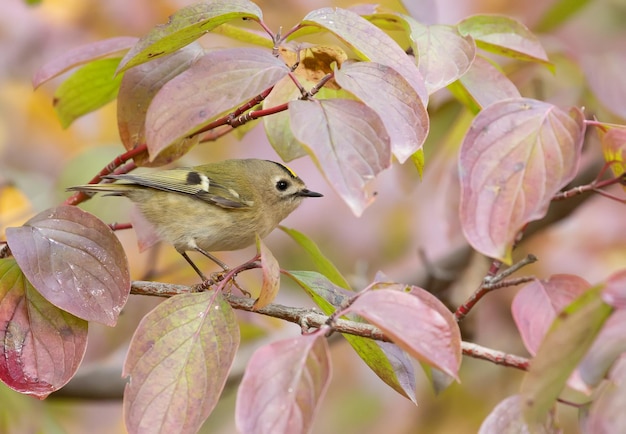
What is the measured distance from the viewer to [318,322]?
1.34 metres

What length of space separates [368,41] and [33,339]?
0.73 m

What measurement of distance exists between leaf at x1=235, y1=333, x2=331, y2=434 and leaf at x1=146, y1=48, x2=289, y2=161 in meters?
0.35

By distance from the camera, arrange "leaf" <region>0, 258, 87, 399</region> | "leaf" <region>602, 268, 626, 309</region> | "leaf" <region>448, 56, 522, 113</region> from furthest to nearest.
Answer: "leaf" <region>448, 56, 522, 113</region>
"leaf" <region>0, 258, 87, 399</region>
"leaf" <region>602, 268, 626, 309</region>

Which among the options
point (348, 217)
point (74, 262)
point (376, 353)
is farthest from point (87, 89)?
point (348, 217)

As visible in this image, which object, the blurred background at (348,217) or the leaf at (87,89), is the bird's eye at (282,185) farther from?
the leaf at (87,89)

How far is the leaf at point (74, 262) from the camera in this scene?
129 centimetres

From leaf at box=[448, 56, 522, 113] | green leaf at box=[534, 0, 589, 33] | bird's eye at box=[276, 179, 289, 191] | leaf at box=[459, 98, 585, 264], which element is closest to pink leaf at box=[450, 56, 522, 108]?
leaf at box=[448, 56, 522, 113]

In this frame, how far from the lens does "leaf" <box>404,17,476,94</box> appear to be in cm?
133

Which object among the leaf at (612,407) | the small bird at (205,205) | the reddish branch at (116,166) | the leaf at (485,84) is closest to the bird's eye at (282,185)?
the small bird at (205,205)

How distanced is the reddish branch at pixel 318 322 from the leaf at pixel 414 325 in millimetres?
92

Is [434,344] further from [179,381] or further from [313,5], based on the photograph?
[313,5]

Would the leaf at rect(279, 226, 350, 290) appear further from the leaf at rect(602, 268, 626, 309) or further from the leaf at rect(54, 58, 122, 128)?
the leaf at rect(602, 268, 626, 309)

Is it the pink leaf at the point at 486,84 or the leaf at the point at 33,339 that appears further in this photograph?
the pink leaf at the point at 486,84

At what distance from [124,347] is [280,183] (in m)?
0.74
